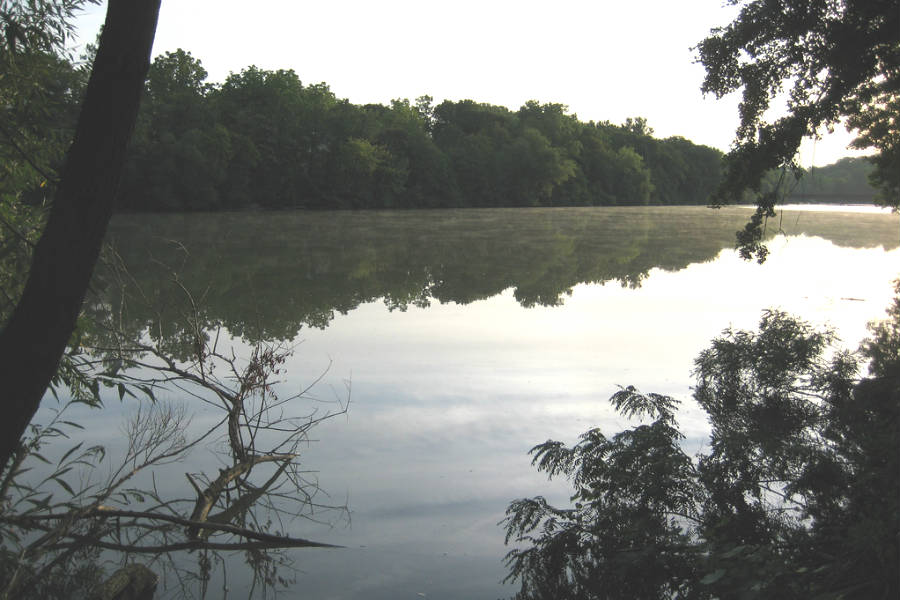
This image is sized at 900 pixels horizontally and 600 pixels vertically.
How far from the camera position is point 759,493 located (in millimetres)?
4719

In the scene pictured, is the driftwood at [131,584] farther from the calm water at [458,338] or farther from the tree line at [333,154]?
the tree line at [333,154]

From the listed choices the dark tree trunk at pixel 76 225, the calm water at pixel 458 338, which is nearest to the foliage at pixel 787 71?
the calm water at pixel 458 338

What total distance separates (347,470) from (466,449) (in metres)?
1.07

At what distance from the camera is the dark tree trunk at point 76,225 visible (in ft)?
9.19

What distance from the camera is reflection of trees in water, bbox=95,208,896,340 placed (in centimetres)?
1319

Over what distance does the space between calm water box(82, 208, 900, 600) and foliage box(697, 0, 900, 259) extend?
34.2 inches

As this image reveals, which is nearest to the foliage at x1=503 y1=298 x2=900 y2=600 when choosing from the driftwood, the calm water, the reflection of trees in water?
the calm water

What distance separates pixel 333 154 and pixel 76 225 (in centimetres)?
5657

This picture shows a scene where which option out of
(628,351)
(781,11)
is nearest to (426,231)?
(628,351)

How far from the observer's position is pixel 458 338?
36.8 ft

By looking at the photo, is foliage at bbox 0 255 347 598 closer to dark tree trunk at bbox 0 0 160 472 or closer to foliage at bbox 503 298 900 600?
dark tree trunk at bbox 0 0 160 472

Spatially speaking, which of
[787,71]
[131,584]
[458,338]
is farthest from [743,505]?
[458,338]

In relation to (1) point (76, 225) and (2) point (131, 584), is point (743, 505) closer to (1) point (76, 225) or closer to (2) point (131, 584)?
(2) point (131, 584)

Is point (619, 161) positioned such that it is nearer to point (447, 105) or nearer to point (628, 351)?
point (447, 105)
